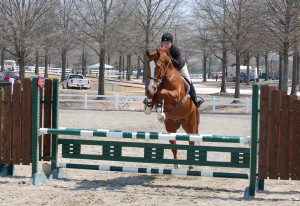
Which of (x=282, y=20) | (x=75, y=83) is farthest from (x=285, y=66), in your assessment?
(x=75, y=83)

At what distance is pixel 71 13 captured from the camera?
3800 centimetres

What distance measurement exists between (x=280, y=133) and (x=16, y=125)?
13.7ft

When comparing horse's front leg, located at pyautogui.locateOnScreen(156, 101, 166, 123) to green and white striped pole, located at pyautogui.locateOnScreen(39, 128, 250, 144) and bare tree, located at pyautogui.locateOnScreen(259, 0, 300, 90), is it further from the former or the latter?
bare tree, located at pyautogui.locateOnScreen(259, 0, 300, 90)

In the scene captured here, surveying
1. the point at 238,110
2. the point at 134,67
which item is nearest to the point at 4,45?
the point at 238,110

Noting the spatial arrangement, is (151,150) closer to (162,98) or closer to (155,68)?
(162,98)

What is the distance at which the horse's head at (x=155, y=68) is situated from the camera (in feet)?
26.2

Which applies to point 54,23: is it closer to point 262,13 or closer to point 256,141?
point 262,13

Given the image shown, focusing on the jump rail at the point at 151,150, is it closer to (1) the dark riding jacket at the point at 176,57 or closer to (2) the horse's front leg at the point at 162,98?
(2) the horse's front leg at the point at 162,98

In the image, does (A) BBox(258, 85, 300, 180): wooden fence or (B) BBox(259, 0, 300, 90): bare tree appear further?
(B) BBox(259, 0, 300, 90): bare tree

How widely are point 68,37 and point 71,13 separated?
183 inches

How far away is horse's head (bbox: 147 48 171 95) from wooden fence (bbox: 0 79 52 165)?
1693 millimetres

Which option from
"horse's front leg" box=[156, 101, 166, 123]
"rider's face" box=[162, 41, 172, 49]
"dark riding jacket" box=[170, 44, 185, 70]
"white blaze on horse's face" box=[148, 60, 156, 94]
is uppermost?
"rider's face" box=[162, 41, 172, 49]

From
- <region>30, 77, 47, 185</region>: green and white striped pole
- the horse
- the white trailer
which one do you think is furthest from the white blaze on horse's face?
the white trailer

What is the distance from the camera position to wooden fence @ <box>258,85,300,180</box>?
7.19 metres
